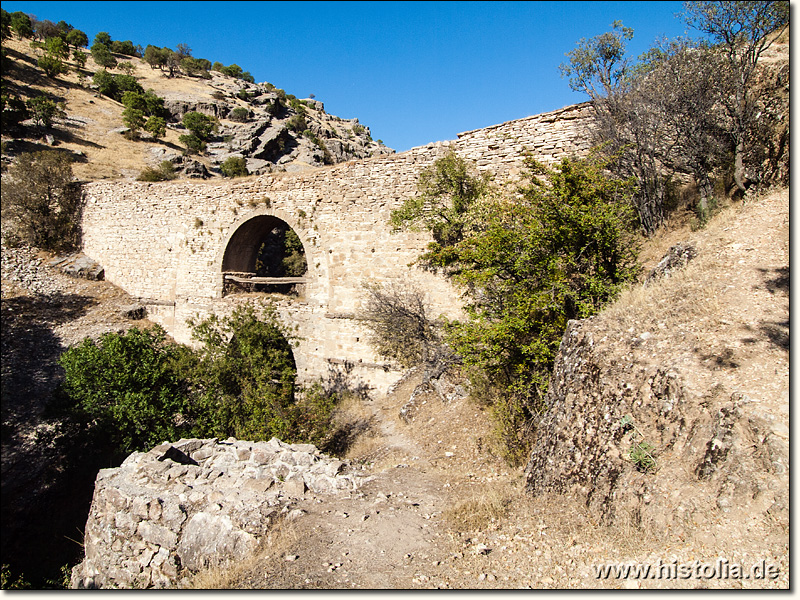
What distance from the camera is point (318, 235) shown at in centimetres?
1264

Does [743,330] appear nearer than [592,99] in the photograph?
Yes

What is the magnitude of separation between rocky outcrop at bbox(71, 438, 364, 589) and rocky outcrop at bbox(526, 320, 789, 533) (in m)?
3.30

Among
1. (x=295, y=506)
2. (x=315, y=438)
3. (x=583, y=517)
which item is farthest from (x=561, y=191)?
(x=315, y=438)

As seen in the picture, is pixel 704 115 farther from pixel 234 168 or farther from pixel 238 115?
pixel 238 115

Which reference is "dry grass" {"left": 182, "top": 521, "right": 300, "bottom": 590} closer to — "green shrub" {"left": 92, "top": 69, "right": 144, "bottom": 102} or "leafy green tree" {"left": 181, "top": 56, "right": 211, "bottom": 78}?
"green shrub" {"left": 92, "top": 69, "right": 144, "bottom": 102}

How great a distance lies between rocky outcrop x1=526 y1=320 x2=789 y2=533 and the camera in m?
3.58

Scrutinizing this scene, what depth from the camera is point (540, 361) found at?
7148mm

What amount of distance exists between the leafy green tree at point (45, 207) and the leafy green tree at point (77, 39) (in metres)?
49.4

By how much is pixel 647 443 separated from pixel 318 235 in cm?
1007

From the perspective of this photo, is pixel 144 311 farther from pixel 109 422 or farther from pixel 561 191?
pixel 561 191

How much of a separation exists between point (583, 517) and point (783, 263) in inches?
169

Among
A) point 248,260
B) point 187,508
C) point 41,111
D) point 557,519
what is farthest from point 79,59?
point 557,519

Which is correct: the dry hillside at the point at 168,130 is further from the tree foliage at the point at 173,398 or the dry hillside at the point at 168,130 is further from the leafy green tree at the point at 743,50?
the leafy green tree at the point at 743,50

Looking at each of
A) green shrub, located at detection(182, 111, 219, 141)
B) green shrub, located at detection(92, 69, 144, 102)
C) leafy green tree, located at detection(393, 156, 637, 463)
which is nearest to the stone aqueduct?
leafy green tree, located at detection(393, 156, 637, 463)
